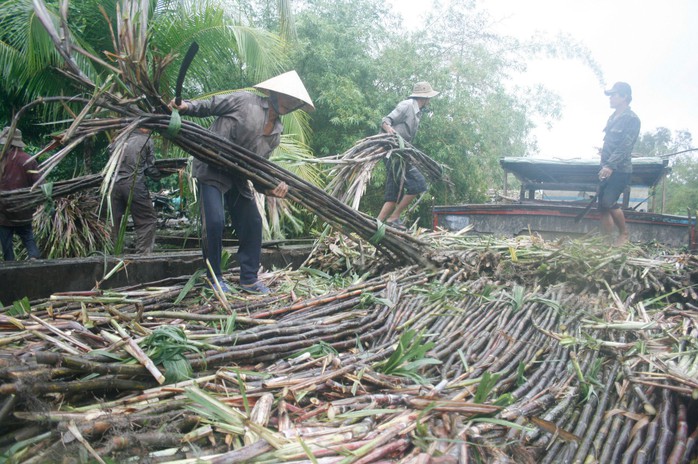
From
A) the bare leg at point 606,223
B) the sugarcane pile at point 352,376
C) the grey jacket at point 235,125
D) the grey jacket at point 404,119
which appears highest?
the grey jacket at point 404,119

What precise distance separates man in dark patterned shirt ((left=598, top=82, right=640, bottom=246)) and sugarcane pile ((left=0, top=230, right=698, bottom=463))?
7.83 ft

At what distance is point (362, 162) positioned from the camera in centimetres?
466

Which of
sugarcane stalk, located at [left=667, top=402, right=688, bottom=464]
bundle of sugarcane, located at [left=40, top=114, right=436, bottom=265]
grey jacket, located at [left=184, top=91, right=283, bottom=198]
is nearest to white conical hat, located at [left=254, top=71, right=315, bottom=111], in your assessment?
grey jacket, located at [left=184, top=91, right=283, bottom=198]

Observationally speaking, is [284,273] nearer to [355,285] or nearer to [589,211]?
[355,285]

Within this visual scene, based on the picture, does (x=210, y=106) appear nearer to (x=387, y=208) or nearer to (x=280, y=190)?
(x=280, y=190)

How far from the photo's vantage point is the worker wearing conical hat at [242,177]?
3.32 meters

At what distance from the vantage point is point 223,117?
341 cm

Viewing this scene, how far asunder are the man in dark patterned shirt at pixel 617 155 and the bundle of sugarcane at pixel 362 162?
6.74ft

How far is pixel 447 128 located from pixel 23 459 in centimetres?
1200

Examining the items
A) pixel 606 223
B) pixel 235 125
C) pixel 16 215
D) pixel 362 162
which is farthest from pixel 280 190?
pixel 606 223

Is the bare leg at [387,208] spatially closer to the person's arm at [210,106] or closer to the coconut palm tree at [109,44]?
the coconut palm tree at [109,44]

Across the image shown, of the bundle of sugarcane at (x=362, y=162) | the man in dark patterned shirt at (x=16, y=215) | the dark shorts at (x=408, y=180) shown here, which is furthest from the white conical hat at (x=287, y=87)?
the man in dark patterned shirt at (x=16, y=215)

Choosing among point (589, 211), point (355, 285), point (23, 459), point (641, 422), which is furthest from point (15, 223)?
point (589, 211)

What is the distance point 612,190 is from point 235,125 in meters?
4.48
